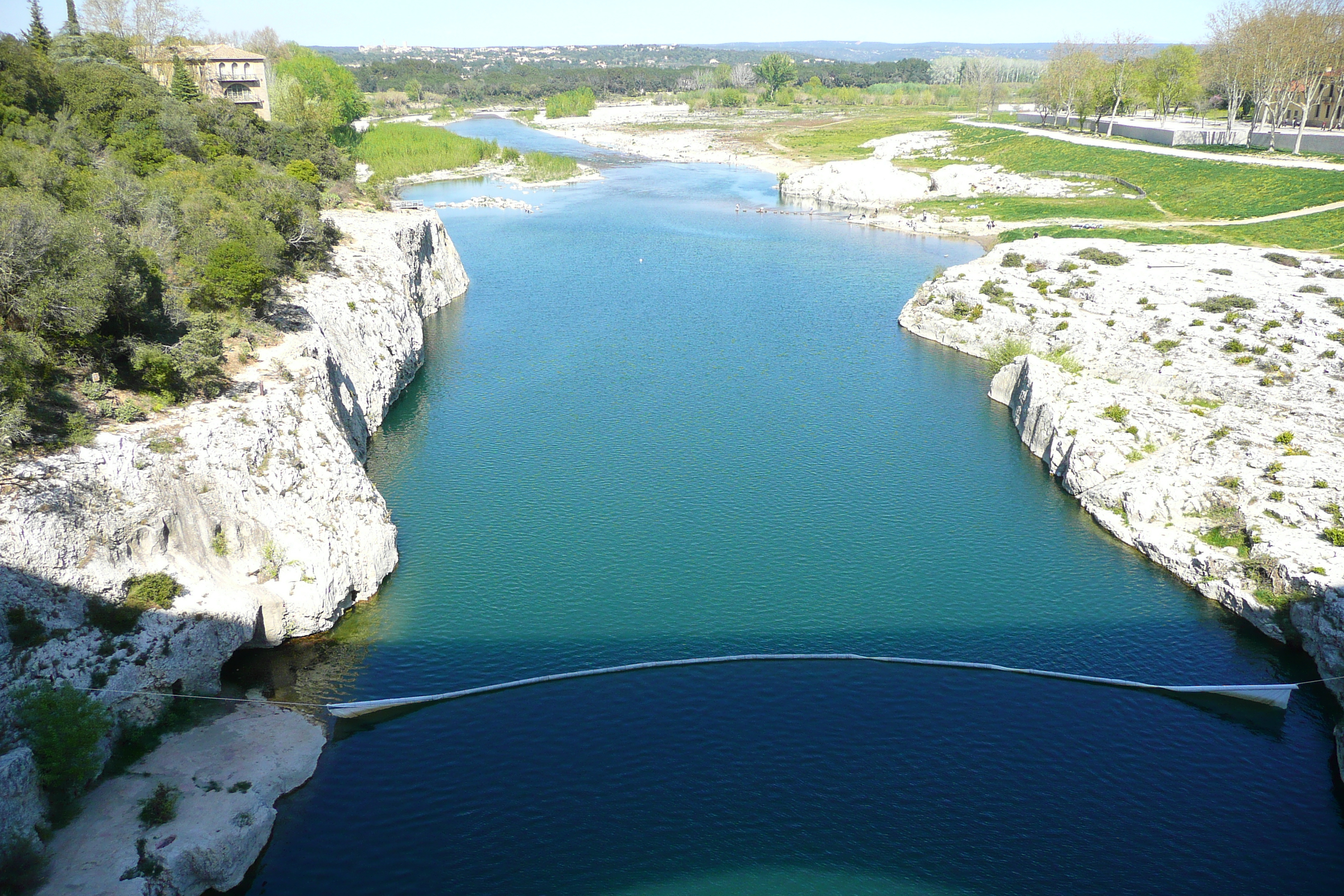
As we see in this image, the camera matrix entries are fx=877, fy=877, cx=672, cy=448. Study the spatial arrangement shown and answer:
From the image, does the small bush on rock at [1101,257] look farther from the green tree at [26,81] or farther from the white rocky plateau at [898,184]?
the green tree at [26,81]

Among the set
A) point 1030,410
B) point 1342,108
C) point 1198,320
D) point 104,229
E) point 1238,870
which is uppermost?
point 1342,108

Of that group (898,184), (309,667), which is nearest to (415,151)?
(898,184)

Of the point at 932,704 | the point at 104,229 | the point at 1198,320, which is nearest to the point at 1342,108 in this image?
the point at 1198,320

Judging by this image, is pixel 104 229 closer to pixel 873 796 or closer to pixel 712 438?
pixel 712 438

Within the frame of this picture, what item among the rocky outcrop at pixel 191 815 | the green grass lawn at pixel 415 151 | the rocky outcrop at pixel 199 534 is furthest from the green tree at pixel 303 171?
the green grass lawn at pixel 415 151

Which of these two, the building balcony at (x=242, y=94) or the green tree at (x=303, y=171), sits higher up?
the building balcony at (x=242, y=94)

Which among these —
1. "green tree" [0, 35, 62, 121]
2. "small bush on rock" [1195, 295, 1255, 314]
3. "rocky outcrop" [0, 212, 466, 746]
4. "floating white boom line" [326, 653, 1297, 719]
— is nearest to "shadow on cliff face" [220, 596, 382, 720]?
"rocky outcrop" [0, 212, 466, 746]
